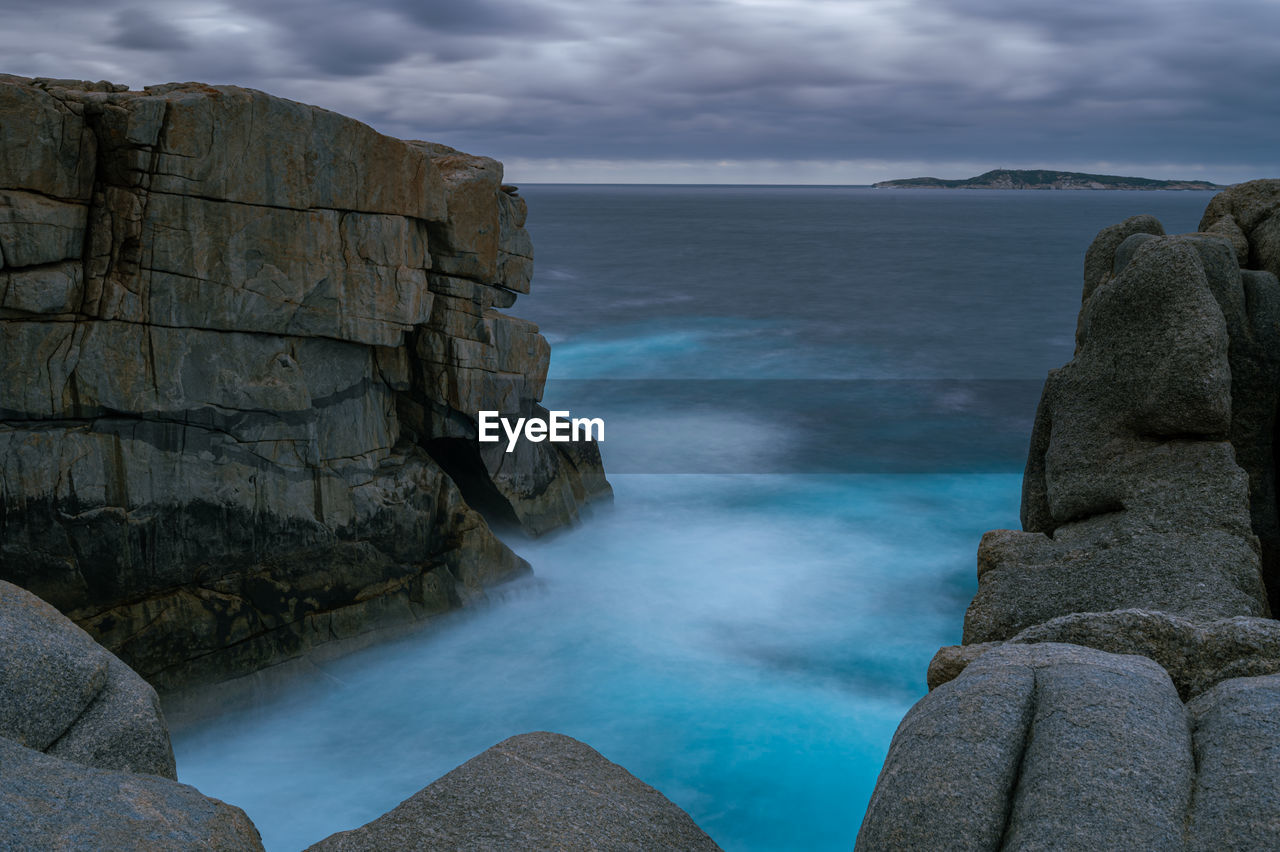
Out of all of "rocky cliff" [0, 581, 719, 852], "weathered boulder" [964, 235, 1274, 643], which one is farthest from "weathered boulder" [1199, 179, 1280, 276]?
"rocky cliff" [0, 581, 719, 852]

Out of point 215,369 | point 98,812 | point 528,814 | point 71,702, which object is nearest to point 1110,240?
point 528,814

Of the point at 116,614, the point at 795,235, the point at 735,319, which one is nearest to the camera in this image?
the point at 116,614

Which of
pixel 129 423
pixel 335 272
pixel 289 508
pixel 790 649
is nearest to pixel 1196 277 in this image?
pixel 790 649

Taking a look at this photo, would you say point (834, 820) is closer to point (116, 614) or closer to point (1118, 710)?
point (1118, 710)

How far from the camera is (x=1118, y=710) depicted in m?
4.88

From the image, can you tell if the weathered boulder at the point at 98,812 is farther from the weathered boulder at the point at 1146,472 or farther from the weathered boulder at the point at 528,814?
the weathered boulder at the point at 1146,472

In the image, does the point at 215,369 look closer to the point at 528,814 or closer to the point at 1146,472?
the point at 528,814

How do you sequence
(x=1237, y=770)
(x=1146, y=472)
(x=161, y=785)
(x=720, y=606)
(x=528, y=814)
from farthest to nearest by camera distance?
(x=720, y=606) < (x=1146, y=472) < (x=528, y=814) < (x=161, y=785) < (x=1237, y=770)

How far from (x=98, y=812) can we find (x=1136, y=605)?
746 cm

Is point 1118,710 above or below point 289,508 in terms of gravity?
above

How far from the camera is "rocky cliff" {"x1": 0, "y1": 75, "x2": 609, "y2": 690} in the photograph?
12.2 metres

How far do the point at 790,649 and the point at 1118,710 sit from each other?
36.2ft

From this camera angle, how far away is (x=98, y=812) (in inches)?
195

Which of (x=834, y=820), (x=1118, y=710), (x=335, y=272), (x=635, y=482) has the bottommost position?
(x=834, y=820)
